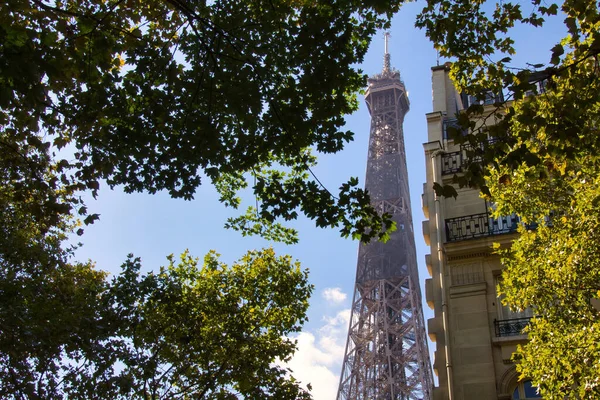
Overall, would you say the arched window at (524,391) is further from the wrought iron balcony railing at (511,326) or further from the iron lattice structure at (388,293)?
the iron lattice structure at (388,293)

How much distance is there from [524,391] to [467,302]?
2.10m

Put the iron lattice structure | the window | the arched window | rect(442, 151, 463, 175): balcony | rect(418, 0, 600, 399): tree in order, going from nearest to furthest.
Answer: rect(418, 0, 600, 399): tree, the arched window, the window, rect(442, 151, 463, 175): balcony, the iron lattice structure

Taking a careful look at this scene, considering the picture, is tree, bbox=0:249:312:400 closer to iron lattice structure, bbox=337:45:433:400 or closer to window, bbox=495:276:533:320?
window, bbox=495:276:533:320

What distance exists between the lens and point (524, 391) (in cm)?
1209

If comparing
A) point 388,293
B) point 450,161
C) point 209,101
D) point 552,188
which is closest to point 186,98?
point 209,101

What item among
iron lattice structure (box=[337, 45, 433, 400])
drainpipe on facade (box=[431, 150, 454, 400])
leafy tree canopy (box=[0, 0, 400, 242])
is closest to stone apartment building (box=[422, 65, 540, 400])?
drainpipe on facade (box=[431, 150, 454, 400])

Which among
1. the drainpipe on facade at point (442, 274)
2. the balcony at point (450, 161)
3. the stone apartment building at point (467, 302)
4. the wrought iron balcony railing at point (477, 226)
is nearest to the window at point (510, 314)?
the stone apartment building at point (467, 302)

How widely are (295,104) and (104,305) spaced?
8144 mm

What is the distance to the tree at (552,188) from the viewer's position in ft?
25.7

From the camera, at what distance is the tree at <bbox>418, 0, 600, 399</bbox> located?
308 inches

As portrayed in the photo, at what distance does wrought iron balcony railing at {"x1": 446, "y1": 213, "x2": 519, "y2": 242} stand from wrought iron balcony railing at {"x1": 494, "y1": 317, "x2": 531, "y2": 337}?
6.53 feet

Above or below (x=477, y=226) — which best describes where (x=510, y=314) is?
below

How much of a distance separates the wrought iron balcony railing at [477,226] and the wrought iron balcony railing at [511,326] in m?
1.99

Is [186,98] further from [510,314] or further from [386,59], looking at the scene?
[386,59]
